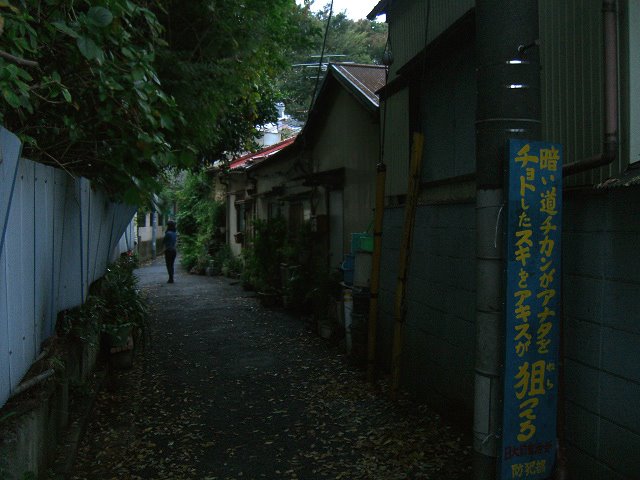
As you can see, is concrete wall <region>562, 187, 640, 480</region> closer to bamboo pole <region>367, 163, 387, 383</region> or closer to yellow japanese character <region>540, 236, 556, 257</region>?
yellow japanese character <region>540, 236, 556, 257</region>

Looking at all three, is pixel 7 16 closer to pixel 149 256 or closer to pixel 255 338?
pixel 255 338

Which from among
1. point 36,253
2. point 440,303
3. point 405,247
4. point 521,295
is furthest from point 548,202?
point 36,253

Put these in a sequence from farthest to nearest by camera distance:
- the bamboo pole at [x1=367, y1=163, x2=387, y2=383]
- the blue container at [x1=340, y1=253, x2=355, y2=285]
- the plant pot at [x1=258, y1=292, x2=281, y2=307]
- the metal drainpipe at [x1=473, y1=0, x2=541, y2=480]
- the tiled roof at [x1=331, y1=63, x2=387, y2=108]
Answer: the plant pot at [x1=258, y1=292, x2=281, y2=307] → the tiled roof at [x1=331, y1=63, x2=387, y2=108] → the blue container at [x1=340, y1=253, x2=355, y2=285] → the bamboo pole at [x1=367, y1=163, x2=387, y2=383] → the metal drainpipe at [x1=473, y1=0, x2=541, y2=480]

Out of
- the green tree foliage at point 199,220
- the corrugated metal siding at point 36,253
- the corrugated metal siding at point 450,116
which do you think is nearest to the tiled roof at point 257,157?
the green tree foliage at point 199,220

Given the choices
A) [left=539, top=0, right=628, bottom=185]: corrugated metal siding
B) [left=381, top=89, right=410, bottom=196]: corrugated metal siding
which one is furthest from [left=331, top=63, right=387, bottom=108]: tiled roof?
[left=539, top=0, right=628, bottom=185]: corrugated metal siding

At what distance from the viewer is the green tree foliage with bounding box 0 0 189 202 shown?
406cm

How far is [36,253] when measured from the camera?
4473mm

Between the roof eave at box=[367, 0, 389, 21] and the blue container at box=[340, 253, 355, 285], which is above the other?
the roof eave at box=[367, 0, 389, 21]

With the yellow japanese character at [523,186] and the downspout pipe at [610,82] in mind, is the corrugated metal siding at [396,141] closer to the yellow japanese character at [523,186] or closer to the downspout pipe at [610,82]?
the downspout pipe at [610,82]

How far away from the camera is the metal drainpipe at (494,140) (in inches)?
127

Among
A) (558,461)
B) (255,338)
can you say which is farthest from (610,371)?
(255,338)

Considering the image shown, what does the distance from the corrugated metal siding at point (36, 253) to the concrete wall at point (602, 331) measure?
12.2ft

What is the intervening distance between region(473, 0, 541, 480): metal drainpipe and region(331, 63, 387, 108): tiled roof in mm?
6321

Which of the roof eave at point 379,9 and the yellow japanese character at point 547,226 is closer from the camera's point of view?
the yellow japanese character at point 547,226
